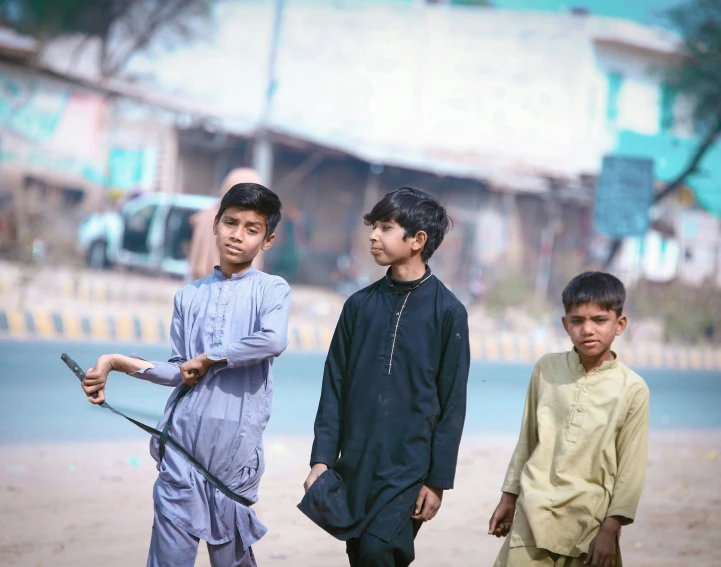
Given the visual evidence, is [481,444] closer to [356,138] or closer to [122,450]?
[122,450]

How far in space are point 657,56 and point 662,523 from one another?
2237 centimetres

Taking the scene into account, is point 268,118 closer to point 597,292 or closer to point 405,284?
point 405,284

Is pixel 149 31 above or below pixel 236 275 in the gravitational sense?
above

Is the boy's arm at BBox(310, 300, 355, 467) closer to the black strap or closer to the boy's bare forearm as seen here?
the black strap

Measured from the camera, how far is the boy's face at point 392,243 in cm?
343

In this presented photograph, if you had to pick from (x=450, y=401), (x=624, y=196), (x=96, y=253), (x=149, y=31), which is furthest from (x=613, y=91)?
(x=450, y=401)

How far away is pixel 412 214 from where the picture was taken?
3455 mm

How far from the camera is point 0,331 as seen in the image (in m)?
13.3

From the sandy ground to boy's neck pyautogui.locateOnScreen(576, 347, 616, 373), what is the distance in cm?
192

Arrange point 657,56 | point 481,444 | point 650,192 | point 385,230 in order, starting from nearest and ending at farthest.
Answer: point 385,230
point 481,444
point 650,192
point 657,56

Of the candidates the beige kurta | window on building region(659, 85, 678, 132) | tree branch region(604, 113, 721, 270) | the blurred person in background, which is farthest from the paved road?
window on building region(659, 85, 678, 132)

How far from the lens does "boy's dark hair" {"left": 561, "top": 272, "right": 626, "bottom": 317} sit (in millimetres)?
3379

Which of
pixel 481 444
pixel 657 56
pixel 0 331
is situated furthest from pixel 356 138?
pixel 481 444

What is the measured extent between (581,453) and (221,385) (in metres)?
1.15
